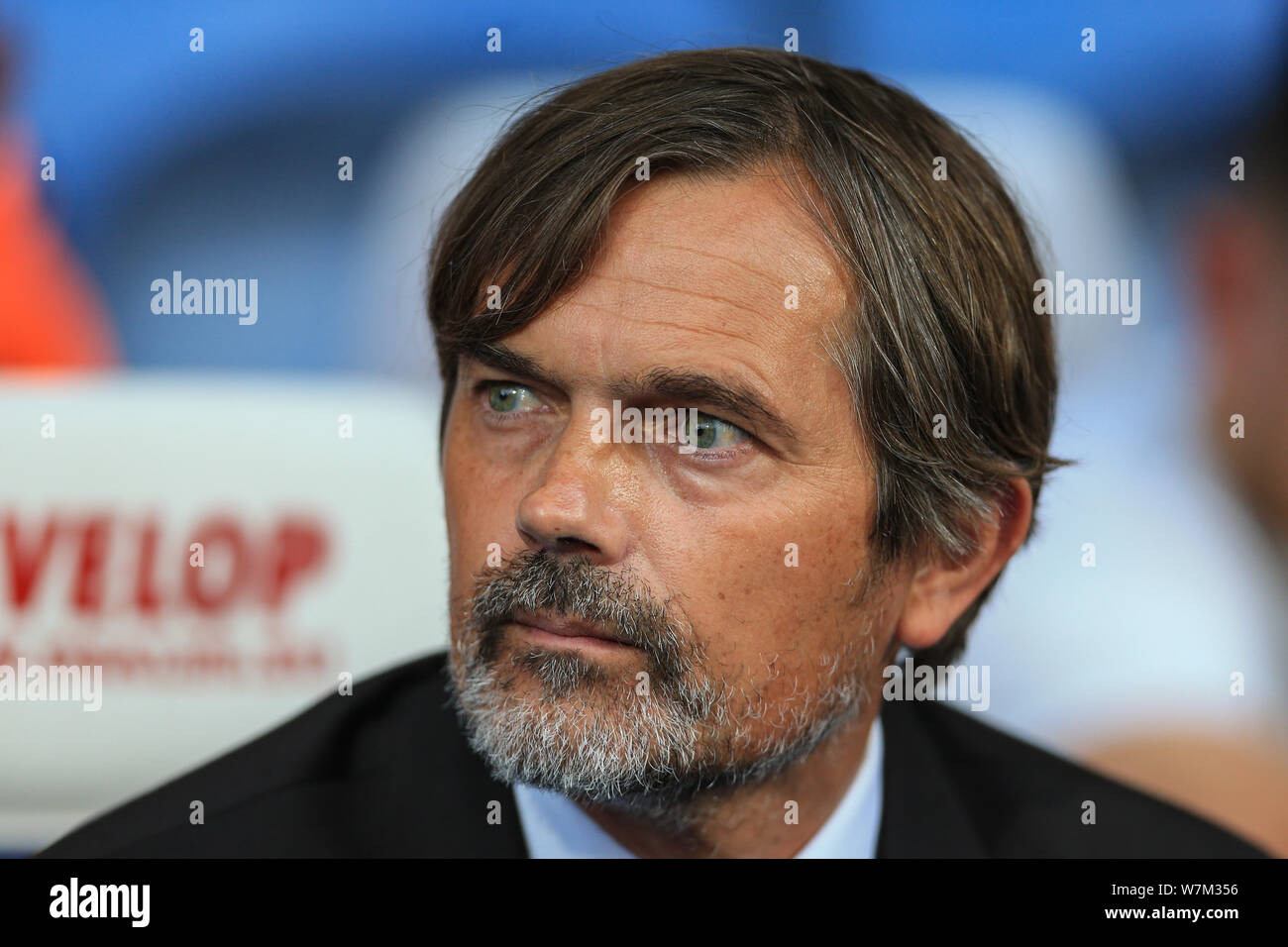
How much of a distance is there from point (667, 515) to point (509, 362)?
332 millimetres

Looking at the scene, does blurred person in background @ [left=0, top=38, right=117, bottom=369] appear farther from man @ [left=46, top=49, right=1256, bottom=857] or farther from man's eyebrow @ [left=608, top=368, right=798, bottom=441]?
man's eyebrow @ [left=608, top=368, right=798, bottom=441]

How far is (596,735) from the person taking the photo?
1681 mm

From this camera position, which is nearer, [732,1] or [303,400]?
[303,400]

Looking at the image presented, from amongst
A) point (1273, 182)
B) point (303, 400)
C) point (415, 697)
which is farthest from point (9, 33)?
point (1273, 182)

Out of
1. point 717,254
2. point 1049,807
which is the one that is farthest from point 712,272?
point 1049,807

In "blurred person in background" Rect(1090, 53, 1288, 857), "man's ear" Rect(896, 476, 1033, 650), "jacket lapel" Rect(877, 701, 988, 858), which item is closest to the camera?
"man's ear" Rect(896, 476, 1033, 650)

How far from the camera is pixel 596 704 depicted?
1686 millimetres

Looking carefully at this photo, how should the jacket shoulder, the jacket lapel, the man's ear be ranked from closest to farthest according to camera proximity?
the man's ear < the jacket lapel < the jacket shoulder

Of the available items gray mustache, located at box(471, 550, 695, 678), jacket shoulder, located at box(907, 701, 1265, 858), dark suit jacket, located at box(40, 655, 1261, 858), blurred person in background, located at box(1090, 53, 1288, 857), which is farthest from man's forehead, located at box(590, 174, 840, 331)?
blurred person in background, located at box(1090, 53, 1288, 857)

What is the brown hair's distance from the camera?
181 centimetres

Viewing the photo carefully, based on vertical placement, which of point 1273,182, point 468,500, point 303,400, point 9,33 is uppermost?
point 9,33

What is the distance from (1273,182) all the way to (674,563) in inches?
115

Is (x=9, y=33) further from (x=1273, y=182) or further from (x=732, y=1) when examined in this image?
(x=1273, y=182)

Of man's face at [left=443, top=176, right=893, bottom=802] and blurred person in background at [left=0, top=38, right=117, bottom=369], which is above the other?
blurred person in background at [left=0, top=38, right=117, bottom=369]
